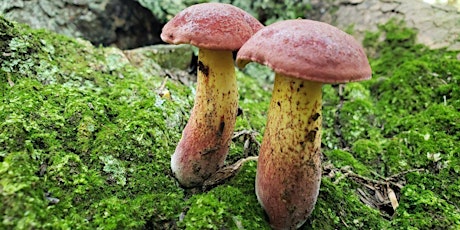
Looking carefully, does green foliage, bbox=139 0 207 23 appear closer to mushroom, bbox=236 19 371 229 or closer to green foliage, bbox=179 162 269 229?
mushroom, bbox=236 19 371 229

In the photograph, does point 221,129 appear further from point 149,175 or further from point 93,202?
point 93,202

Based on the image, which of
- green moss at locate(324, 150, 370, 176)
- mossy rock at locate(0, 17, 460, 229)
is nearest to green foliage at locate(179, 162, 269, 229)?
mossy rock at locate(0, 17, 460, 229)

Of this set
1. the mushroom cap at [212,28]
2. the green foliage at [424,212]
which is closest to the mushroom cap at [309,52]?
the mushroom cap at [212,28]

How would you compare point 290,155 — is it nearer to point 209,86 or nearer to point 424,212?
point 209,86

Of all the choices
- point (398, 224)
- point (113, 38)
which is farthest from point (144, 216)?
point (113, 38)

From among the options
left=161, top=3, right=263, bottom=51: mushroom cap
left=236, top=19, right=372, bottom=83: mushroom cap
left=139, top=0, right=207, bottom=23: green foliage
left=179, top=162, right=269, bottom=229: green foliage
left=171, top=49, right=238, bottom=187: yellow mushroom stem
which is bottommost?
left=179, top=162, right=269, bottom=229: green foliage

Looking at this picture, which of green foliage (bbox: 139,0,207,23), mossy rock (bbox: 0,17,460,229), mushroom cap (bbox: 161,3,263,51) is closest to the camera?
mushroom cap (bbox: 161,3,263,51)
